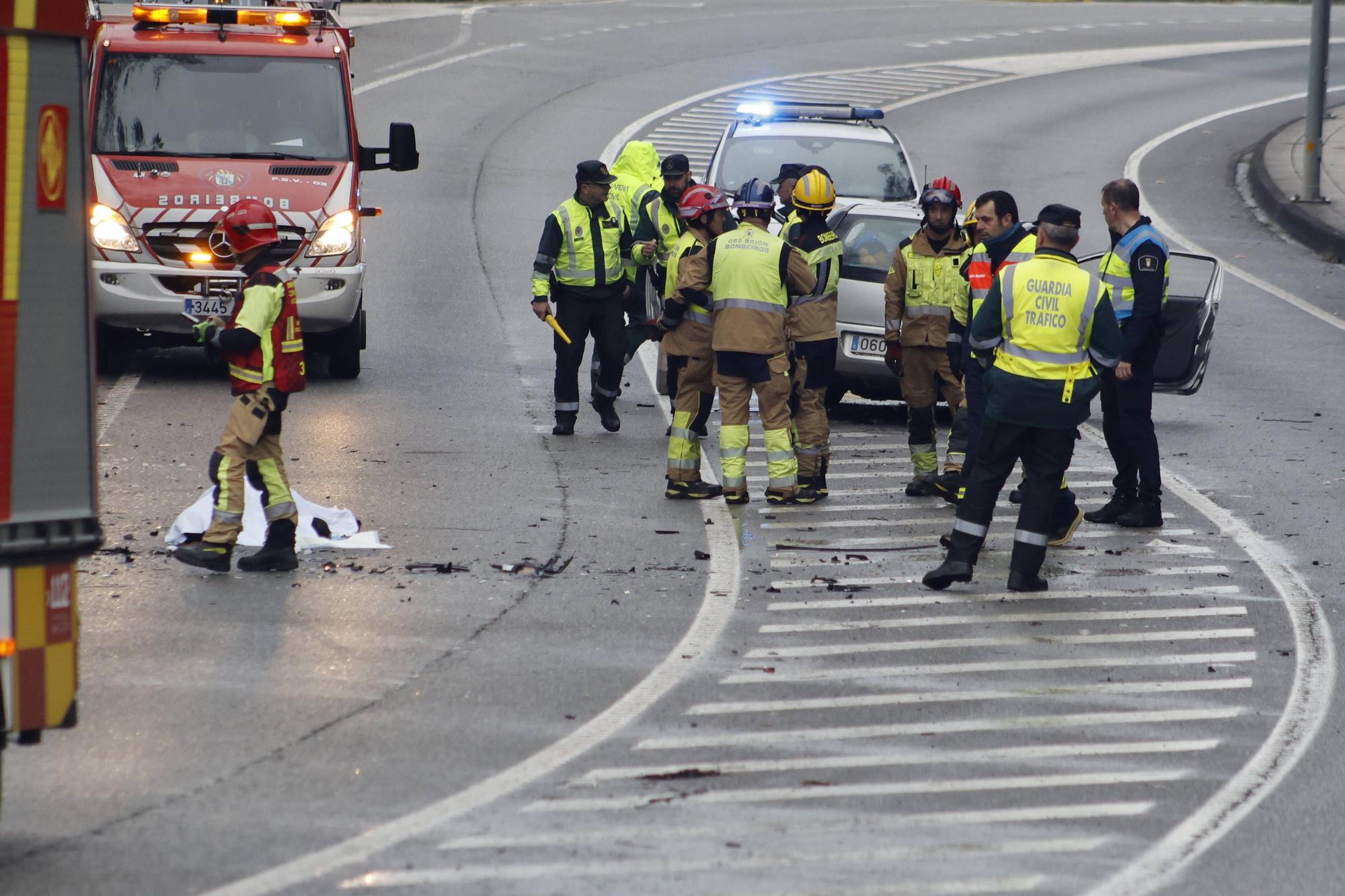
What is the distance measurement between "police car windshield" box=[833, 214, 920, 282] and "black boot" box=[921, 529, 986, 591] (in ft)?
15.0

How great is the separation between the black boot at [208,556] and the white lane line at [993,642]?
2734 mm

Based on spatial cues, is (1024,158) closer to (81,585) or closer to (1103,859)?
(81,585)

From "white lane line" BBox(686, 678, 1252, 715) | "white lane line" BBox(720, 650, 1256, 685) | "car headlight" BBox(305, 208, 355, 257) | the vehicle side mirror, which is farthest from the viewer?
the vehicle side mirror

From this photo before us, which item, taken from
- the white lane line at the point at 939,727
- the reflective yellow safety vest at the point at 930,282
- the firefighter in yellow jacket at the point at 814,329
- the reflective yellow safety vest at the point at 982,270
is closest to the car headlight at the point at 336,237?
the firefighter in yellow jacket at the point at 814,329

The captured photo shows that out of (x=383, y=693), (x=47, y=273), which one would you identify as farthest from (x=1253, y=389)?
(x=47, y=273)

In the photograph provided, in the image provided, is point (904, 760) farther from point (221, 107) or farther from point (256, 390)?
point (221, 107)

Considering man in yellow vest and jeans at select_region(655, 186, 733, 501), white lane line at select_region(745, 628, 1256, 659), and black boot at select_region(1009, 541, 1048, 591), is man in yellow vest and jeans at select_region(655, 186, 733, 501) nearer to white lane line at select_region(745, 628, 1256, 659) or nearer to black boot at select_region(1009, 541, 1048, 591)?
black boot at select_region(1009, 541, 1048, 591)

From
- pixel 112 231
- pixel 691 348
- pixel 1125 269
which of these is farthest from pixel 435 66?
pixel 1125 269

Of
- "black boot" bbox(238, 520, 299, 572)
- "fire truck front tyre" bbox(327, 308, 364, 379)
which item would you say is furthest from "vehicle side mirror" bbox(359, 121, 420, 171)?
"black boot" bbox(238, 520, 299, 572)

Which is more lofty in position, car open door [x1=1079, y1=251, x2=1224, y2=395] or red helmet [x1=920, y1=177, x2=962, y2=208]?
red helmet [x1=920, y1=177, x2=962, y2=208]

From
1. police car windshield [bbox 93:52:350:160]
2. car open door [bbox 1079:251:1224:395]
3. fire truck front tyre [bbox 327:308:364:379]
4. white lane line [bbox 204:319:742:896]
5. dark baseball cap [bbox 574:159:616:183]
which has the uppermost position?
police car windshield [bbox 93:52:350:160]

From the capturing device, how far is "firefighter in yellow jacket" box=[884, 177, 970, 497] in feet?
37.8

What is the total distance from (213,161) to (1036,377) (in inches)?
301

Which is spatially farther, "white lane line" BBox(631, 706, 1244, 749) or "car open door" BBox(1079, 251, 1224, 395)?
"car open door" BBox(1079, 251, 1224, 395)
